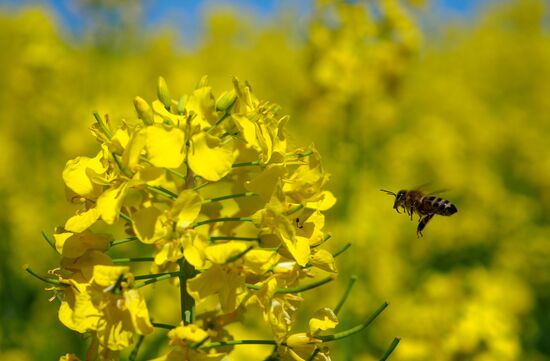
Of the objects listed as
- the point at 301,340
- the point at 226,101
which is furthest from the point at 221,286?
the point at 226,101

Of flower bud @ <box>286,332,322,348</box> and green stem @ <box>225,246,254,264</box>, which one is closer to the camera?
green stem @ <box>225,246,254,264</box>

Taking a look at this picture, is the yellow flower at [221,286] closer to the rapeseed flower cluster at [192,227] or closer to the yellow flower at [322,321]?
the rapeseed flower cluster at [192,227]

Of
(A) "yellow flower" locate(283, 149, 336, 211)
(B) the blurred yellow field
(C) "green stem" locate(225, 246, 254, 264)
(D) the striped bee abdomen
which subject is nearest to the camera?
(C) "green stem" locate(225, 246, 254, 264)

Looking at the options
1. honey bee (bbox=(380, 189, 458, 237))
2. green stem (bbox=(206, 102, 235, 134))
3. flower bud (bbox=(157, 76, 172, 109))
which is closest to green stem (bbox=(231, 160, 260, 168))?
green stem (bbox=(206, 102, 235, 134))

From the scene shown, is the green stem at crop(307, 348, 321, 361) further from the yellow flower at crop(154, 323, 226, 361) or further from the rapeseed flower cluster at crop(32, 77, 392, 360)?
the yellow flower at crop(154, 323, 226, 361)

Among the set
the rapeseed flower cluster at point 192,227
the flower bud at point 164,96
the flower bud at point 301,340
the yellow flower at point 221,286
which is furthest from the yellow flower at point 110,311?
the flower bud at point 164,96

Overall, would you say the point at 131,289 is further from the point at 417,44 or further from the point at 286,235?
the point at 417,44

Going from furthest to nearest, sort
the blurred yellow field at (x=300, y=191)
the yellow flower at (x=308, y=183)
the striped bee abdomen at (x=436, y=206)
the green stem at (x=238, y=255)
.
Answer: the striped bee abdomen at (x=436, y=206), the yellow flower at (x=308, y=183), the blurred yellow field at (x=300, y=191), the green stem at (x=238, y=255)
